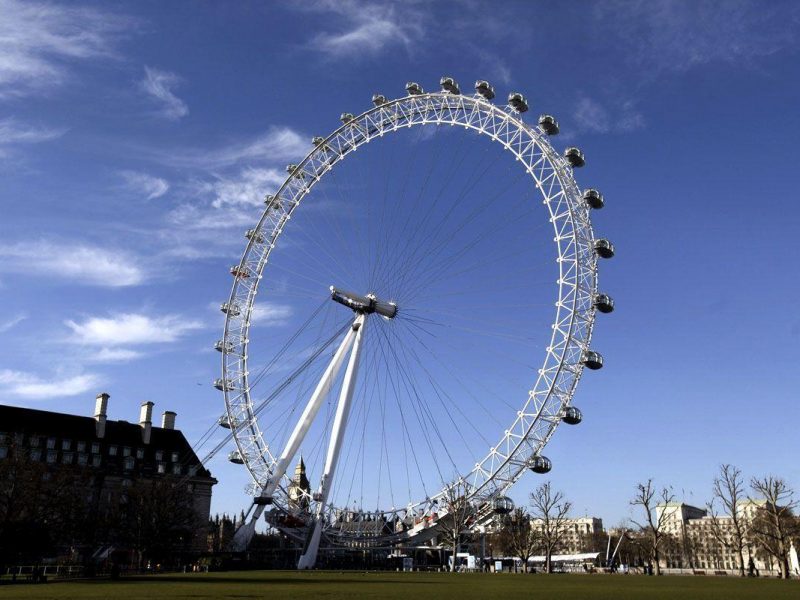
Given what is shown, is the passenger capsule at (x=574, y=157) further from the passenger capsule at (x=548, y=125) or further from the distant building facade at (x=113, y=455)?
the distant building facade at (x=113, y=455)

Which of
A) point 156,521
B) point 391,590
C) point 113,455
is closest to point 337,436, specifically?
point 156,521

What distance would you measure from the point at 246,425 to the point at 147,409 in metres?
43.9

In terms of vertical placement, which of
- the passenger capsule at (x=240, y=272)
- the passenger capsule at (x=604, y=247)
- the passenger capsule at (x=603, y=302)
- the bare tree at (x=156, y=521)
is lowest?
the bare tree at (x=156, y=521)

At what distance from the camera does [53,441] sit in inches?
3866

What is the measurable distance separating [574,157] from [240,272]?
122ft

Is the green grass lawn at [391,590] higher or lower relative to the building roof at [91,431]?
lower

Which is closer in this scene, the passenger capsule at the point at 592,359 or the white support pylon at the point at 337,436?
the passenger capsule at the point at 592,359

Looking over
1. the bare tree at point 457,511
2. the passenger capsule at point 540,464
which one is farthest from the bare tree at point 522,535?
the passenger capsule at point 540,464

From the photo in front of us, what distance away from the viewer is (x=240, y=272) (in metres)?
74.6

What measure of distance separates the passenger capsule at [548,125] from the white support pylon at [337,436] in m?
23.5

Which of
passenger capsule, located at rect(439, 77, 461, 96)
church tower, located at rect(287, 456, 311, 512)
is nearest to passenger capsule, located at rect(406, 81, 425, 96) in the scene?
passenger capsule, located at rect(439, 77, 461, 96)

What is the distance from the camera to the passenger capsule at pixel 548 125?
57.1 meters

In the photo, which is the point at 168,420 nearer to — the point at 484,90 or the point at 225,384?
the point at 225,384

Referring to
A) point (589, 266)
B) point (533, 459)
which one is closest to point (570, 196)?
point (589, 266)
